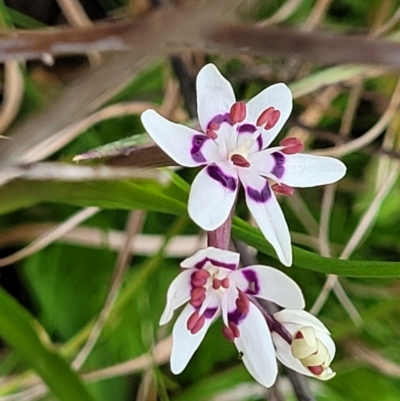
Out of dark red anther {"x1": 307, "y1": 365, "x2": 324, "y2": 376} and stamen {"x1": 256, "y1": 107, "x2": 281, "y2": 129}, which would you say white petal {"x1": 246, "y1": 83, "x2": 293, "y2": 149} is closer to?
stamen {"x1": 256, "y1": 107, "x2": 281, "y2": 129}

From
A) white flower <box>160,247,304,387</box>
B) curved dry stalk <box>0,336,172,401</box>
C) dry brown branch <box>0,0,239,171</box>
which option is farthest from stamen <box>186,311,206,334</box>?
curved dry stalk <box>0,336,172,401</box>

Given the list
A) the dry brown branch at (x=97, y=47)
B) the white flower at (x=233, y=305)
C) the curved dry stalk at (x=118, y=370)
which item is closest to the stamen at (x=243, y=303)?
the white flower at (x=233, y=305)

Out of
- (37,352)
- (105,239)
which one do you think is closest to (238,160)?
(37,352)

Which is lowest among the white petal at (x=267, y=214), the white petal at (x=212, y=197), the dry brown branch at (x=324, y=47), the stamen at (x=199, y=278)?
the stamen at (x=199, y=278)

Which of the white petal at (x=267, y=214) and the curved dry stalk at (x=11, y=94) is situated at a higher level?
the white petal at (x=267, y=214)

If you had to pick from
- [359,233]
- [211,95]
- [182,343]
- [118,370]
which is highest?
[211,95]

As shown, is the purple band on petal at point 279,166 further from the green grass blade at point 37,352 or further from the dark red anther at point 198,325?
the green grass blade at point 37,352

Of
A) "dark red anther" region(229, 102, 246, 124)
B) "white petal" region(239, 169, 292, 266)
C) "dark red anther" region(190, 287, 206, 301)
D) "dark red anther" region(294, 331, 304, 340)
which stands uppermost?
"dark red anther" region(229, 102, 246, 124)

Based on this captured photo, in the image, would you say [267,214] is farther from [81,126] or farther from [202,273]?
[81,126]
